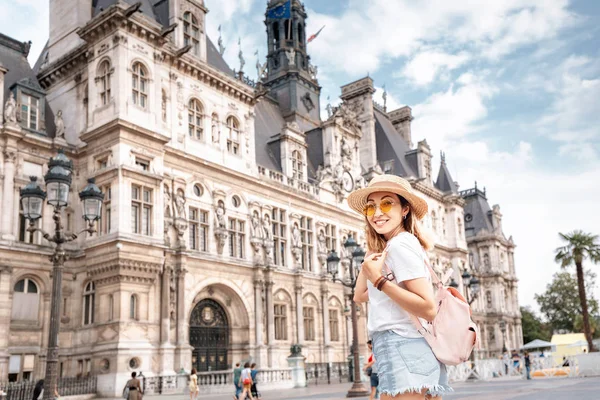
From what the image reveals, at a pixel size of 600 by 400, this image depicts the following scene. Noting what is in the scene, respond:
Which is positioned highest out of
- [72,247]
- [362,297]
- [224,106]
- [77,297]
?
[224,106]

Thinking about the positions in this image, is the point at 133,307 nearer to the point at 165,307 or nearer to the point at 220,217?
the point at 165,307

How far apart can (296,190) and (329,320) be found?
774 cm

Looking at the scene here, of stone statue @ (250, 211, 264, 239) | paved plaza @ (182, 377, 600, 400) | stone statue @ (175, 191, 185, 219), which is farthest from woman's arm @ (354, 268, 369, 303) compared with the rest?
stone statue @ (250, 211, 264, 239)

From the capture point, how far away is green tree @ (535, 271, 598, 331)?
78.4 metres

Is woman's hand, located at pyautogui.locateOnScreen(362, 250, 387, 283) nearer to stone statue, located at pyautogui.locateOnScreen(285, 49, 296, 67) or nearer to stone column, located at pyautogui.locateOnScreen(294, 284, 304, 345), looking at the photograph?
stone column, located at pyautogui.locateOnScreen(294, 284, 304, 345)

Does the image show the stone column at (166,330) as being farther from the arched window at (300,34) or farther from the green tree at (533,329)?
the green tree at (533,329)

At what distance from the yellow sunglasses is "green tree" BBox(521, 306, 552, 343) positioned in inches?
3251

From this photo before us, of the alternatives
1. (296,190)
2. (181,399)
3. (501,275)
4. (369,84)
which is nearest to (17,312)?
(181,399)

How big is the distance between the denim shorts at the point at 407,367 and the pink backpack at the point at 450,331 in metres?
0.06

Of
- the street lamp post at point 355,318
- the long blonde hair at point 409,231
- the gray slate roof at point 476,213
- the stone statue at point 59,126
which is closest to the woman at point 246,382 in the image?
the street lamp post at point 355,318

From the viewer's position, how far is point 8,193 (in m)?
23.5

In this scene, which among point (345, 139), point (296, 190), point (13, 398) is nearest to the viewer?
point (13, 398)

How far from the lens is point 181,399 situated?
1983 cm

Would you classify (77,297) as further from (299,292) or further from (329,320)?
(329,320)
